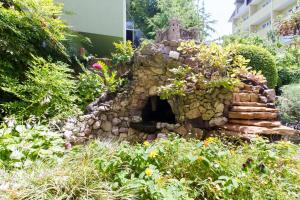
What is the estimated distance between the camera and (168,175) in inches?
109

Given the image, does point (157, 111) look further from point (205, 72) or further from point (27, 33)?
point (27, 33)

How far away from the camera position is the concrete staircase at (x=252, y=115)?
18.2 ft

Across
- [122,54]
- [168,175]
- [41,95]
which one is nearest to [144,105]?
[41,95]

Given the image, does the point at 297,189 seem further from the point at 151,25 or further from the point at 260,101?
the point at 151,25

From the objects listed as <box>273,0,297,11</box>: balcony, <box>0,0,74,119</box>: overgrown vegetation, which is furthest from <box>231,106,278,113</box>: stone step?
<box>273,0,297,11</box>: balcony

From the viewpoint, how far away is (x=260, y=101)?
6562mm

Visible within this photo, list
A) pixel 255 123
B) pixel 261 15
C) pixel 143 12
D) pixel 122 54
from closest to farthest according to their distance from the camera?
pixel 255 123, pixel 122 54, pixel 143 12, pixel 261 15

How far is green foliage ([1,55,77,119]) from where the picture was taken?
5.84 metres

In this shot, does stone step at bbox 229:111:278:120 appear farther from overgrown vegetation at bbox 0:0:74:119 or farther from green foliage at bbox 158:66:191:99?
overgrown vegetation at bbox 0:0:74:119

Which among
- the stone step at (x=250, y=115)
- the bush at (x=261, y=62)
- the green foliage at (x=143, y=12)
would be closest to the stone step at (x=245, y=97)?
the stone step at (x=250, y=115)

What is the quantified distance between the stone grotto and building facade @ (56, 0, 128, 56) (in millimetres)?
6203

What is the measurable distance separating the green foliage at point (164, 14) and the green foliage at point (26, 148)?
56.7 feet

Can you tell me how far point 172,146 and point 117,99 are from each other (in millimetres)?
3575

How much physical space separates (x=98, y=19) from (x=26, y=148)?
9661 mm
